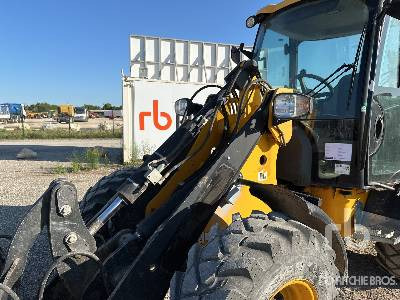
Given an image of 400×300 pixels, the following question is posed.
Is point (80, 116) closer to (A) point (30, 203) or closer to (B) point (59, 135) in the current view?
(B) point (59, 135)

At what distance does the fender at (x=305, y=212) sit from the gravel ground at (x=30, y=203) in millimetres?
1213

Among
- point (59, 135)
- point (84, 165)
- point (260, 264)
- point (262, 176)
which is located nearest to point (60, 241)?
point (260, 264)

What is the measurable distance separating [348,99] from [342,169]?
0.55 metres

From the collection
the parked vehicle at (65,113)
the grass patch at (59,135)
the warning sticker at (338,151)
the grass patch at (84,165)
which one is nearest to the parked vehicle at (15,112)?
the parked vehicle at (65,113)

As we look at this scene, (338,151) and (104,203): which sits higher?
(338,151)

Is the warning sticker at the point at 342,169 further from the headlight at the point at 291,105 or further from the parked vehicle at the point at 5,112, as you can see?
the parked vehicle at the point at 5,112

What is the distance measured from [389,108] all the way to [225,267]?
208 cm

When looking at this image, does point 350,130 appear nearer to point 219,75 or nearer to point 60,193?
point 60,193

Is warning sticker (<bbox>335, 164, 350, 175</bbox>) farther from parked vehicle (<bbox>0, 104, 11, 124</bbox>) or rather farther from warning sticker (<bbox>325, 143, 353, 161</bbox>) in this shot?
parked vehicle (<bbox>0, 104, 11, 124</bbox>)

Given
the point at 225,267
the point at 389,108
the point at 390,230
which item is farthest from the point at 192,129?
the point at 390,230

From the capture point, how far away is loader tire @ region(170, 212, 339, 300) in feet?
7.30

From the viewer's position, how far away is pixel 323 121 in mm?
3350

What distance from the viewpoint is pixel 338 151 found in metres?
3.31

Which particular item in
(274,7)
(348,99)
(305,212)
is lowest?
(305,212)
